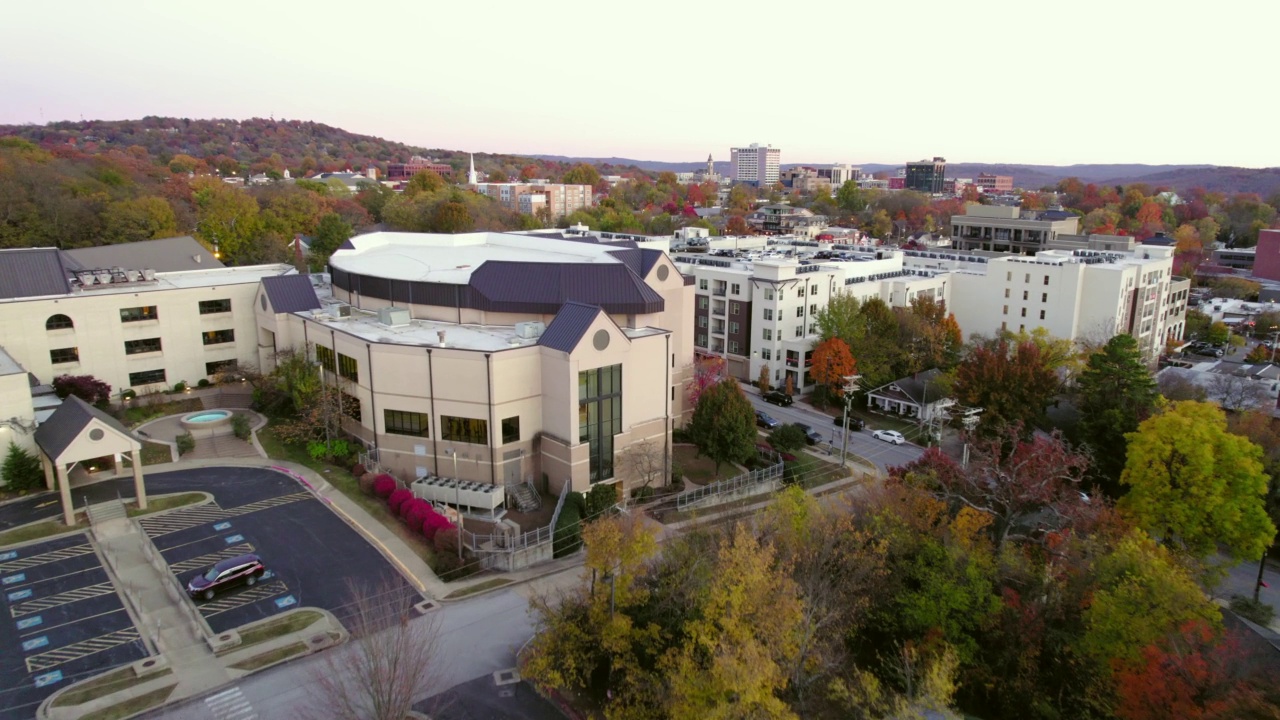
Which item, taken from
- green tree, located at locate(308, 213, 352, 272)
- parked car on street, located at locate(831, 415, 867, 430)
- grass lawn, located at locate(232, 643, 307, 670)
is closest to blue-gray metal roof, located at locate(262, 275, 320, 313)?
grass lawn, located at locate(232, 643, 307, 670)

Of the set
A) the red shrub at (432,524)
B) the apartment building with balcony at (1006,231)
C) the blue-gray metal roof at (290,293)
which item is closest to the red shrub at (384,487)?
the red shrub at (432,524)

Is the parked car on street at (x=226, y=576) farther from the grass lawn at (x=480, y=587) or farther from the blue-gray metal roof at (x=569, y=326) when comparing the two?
the blue-gray metal roof at (x=569, y=326)

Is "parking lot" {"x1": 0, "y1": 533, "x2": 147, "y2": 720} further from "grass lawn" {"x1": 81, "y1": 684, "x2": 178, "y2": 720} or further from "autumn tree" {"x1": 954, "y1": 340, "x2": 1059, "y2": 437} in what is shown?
"autumn tree" {"x1": 954, "y1": 340, "x2": 1059, "y2": 437}

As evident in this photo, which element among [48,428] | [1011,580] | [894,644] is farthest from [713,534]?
[48,428]

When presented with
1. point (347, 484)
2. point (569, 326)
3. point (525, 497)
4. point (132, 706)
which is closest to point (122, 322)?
point (347, 484)

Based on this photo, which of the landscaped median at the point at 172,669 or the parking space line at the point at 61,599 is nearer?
the landscaped median at the point at 172,669

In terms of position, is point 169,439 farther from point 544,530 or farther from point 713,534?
point 713,534
